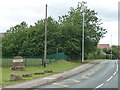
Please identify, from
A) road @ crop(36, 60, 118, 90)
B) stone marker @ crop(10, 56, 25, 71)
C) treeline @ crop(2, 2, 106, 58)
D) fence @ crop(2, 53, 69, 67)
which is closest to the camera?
road @ crop(36, 60, 118, 90)

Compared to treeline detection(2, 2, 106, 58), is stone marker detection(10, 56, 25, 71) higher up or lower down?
lower down

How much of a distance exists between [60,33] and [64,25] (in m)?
2.27

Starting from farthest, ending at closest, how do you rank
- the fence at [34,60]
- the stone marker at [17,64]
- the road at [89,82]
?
1. the fence at [34,60]
2. the stone marker at [17,64]
3. the road at [89,82]

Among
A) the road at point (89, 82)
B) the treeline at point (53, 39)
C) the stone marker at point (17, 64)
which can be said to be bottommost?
the road at point (89, 82)

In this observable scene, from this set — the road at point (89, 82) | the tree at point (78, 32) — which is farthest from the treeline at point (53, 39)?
the road at point (89, 82)

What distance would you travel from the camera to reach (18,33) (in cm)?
7575

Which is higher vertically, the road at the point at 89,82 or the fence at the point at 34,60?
the fence at the point at 34,60

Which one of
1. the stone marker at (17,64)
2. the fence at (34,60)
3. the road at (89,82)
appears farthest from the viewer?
the fence at (34,60)

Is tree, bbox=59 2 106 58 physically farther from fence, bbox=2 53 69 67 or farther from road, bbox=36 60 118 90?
road, bbox=36 60 118 90

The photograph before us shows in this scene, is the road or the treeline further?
the treeline

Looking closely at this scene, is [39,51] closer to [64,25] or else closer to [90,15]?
[64,25]

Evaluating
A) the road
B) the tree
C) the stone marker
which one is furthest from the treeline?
the road

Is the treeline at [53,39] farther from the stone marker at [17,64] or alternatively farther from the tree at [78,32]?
the stone marker at [17,64]

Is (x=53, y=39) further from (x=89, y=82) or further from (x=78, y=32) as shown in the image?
(x=89, y=82)
